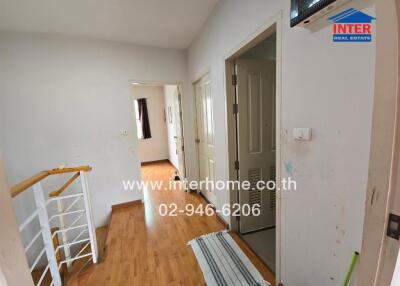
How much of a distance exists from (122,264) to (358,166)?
2055mm

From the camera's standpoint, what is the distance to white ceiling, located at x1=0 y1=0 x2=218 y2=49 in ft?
5.99

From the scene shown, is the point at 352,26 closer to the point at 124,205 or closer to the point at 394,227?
the point at 394,227

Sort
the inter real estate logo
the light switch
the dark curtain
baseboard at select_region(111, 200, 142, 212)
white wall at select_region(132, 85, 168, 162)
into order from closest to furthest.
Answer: the inter real estate logo < the light switch < baseboard at select_region(111, 200, 142, 212) < the dark curtain < white wall at select_region(132, 85, 168, 162)

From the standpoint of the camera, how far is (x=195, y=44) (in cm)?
268

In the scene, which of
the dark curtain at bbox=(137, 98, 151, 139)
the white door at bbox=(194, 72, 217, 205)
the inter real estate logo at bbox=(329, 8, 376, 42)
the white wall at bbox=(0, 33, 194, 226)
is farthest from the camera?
the dark curtain at bbox=(137, 98, 151, 139)

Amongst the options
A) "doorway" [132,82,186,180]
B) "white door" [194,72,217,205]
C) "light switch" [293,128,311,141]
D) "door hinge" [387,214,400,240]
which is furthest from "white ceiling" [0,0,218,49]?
"doorway" [132,82,186,180]

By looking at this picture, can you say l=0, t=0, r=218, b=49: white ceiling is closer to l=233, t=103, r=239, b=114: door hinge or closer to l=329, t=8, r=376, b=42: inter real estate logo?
l=233, t=103, r=239, b=114: door hinge

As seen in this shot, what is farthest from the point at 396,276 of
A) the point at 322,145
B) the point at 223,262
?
the point at 223,262

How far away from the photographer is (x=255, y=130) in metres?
1.95

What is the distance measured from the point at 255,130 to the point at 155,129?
Answer: 4587 millimetres

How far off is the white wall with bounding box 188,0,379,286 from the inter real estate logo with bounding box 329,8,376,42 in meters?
0.02

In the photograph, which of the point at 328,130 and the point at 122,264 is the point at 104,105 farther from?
the point at 328,130

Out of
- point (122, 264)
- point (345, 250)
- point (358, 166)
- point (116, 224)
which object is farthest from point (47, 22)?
point (345, 250)

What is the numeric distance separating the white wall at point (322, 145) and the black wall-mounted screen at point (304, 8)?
0.08 meters
